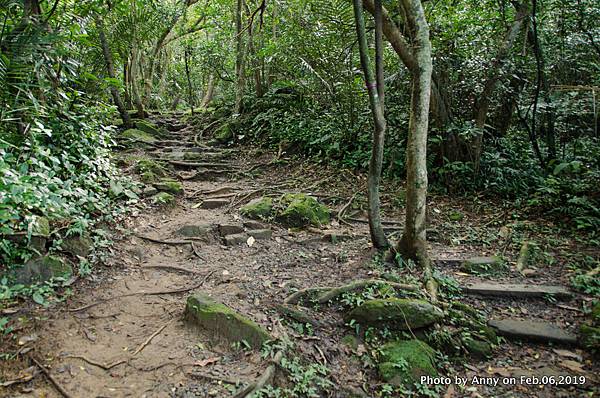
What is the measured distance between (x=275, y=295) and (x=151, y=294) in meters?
1.21

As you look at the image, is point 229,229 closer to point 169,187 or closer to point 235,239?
point 235,239

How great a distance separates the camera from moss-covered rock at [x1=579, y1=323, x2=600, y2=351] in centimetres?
295

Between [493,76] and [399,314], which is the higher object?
[493,76]

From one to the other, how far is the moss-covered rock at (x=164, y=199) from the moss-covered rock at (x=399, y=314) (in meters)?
3.43

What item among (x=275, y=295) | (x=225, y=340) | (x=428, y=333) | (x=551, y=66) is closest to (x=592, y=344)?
(x=428, y=333)

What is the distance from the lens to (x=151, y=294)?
3.49m

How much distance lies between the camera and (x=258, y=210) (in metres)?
5.37

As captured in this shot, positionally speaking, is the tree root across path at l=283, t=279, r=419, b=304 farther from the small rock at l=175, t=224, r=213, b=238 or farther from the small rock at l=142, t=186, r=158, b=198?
the small rock at l=142, t=186, r=158, b=198

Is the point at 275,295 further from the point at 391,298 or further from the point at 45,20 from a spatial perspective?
the point at 45,20

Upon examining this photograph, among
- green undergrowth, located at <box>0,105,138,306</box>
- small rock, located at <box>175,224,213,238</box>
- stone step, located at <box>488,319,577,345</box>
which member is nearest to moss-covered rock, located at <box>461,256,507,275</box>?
stone step, located at <box>488,319,577,345</box>

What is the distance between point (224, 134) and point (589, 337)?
8.76 meters

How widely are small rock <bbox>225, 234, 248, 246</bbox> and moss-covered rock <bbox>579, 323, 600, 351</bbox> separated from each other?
3.62m

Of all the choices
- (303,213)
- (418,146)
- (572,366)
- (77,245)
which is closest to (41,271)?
(77,245)

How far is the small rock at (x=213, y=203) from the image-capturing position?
227 inches
